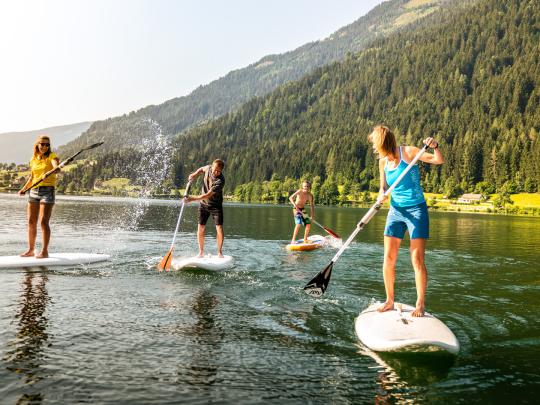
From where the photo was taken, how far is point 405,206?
838 cm

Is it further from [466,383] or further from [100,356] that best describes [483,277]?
[100,356]

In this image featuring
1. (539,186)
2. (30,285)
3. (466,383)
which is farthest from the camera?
(539,186)

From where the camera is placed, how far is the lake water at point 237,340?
5.96 m

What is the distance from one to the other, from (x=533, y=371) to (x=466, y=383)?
1301 millimetres

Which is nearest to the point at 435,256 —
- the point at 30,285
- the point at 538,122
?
the point at 30,285

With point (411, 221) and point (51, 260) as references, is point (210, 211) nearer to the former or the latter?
point (51, 260)

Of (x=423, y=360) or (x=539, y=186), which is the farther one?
(x=539, y=186)

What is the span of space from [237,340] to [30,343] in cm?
322

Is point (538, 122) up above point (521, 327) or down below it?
above

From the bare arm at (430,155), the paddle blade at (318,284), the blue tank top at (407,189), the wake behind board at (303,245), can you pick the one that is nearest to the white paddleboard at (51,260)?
the paddle blade at (318,284)

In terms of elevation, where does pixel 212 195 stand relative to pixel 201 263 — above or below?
above

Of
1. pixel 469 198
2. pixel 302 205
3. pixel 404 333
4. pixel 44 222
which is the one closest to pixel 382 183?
pixel 404 333

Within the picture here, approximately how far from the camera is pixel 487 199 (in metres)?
159

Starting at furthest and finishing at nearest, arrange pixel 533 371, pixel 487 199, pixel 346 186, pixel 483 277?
pixel 346 186 < pixel 487 199 < pixel 483 277 < pixel 533 371
